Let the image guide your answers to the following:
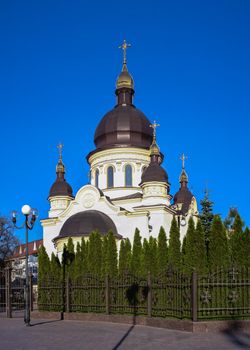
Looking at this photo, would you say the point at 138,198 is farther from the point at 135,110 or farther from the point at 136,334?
the point at 136,334

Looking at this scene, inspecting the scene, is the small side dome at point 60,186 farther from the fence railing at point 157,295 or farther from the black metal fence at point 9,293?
the fence railing at point 157,295

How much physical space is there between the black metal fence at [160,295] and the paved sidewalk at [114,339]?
79cm

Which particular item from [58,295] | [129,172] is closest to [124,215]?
[129,172]

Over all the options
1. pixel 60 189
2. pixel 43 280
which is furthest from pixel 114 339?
pixel 60 189

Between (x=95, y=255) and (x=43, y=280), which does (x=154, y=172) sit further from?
(x=43, y=280)

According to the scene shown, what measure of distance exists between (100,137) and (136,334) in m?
28.7

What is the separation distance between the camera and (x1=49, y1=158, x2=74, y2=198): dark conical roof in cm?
3806

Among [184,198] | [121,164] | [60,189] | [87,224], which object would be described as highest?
[121,164]

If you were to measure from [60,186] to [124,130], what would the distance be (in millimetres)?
6835

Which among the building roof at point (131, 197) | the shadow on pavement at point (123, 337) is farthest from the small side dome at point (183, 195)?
the shadow on pavement at point (123, 337)

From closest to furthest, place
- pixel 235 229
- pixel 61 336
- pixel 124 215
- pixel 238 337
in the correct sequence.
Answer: pixel 238 337
pixel 61 336
pixel 235 229
pixel 124 215

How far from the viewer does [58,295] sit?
1817 cm

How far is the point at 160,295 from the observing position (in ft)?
46.6

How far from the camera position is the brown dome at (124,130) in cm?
3866
